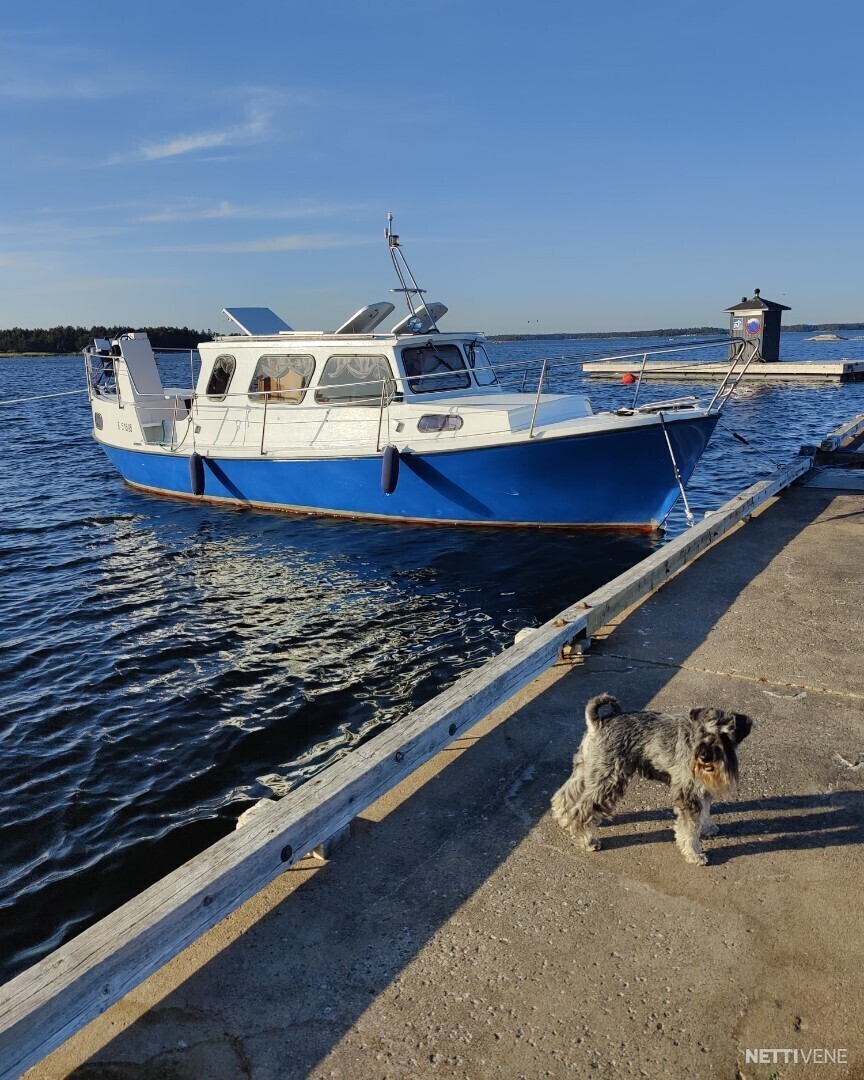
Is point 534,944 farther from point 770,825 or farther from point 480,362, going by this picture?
point 480,362

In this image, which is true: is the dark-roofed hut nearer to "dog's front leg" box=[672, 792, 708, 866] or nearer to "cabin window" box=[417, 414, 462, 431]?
"cabin window" box=[417, 414, 462, 431]

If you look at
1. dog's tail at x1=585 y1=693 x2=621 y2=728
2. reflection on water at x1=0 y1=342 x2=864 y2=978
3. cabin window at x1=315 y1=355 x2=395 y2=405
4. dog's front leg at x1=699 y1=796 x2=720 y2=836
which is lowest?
reflection on water at x1=0 y1=342 x2=864 y2=978

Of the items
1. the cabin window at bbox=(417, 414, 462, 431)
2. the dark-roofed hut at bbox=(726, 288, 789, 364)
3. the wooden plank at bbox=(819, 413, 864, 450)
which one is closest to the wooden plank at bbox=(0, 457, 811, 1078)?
the cabin window at bbox=(417, 414, 462, 431)

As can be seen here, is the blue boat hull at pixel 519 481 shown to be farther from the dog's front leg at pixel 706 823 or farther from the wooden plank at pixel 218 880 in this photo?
the dog's front leg at pixel 706 823

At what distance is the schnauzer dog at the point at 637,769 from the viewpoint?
127 inches

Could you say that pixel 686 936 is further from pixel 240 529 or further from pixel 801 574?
pixel 240 529

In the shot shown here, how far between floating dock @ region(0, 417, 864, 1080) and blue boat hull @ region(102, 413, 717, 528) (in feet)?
22.0

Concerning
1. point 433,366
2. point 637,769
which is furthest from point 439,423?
point 637,769

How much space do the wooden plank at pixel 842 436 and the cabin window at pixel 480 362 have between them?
548 cm

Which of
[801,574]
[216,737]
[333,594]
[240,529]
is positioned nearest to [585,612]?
[801,574]

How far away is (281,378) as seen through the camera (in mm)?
13305

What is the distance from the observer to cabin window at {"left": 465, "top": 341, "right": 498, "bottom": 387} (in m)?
13.4

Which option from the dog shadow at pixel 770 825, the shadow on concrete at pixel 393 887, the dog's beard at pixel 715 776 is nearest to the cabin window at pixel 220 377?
the shadow on concrete at pixel 393 887

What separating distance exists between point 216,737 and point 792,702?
428cm
